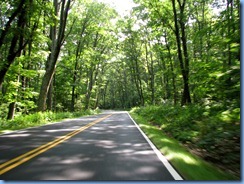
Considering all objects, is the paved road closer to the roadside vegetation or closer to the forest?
the roadside vegetation

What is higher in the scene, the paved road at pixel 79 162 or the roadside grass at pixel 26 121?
the roadside grass at pixel 26 121

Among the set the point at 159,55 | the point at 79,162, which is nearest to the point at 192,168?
the point at 79,162

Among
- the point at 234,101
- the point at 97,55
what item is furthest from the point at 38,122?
the point at 97,55

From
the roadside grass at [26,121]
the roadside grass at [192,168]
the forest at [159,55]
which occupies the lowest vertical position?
the roadside grass at [192,168]

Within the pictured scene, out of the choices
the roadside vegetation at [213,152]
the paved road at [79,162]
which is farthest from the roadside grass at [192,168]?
the paved road at [79,162]

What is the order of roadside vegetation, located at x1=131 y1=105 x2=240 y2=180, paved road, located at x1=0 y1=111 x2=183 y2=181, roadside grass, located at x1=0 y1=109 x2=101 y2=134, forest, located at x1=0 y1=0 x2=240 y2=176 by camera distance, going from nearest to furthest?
paved road, located at x1=0 y1=111 x2=183 y2=181 → roadside vegetation, located at x1=131 y1=105 x2=240 y2=180 → forest, located at x1=0 y1=0 x2=240 y2=176 → roadside grass, located at x1=0 y1=109 x2=101 y2=134

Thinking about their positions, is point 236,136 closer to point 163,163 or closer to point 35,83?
point 163,163

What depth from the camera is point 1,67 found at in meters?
16.0

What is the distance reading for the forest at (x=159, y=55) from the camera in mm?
10273

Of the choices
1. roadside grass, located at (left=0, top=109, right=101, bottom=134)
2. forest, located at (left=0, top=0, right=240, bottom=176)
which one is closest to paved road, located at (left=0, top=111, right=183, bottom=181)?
forest, located at (left=0, top=0, right=240, bottom=176)

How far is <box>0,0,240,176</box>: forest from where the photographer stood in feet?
33.7

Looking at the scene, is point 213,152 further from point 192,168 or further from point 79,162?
point 79,162

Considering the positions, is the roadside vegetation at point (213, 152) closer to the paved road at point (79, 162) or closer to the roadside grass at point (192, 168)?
the roadside grass at point (192, 168)

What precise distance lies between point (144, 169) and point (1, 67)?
40.5 feet
